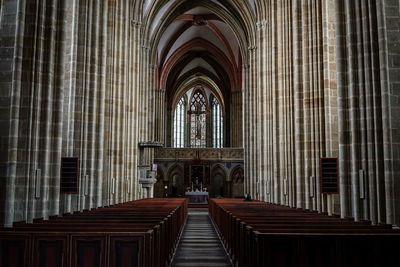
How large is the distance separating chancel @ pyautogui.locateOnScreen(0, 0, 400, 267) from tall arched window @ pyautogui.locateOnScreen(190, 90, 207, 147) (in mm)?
Result: 22322

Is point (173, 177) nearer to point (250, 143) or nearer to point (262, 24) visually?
point (250, 143)

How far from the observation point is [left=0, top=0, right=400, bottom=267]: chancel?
493 cm

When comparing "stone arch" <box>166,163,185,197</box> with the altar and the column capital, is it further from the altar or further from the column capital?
the column capital

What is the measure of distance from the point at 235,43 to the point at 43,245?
30.5m

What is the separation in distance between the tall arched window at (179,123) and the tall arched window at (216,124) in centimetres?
362

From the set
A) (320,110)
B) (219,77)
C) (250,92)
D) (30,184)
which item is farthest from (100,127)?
(219,77)

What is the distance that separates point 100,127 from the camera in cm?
1277

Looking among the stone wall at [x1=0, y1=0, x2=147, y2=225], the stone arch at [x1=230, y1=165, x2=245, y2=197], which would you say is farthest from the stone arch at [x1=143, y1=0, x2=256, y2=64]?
the stone wall at [x1=0, y1=0, x2=147, y2=225]

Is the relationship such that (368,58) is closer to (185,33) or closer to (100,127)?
(100,127)

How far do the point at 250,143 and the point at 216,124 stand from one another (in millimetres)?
22793

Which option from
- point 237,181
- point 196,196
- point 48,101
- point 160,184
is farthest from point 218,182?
point 48,101

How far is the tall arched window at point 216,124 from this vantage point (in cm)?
4812

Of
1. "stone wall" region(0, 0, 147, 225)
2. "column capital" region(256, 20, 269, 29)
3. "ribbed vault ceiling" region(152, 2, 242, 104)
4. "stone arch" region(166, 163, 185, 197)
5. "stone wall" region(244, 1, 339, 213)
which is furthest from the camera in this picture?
"stone arch" region(166, 163, 185, 197)

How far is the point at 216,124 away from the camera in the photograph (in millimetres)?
48844
